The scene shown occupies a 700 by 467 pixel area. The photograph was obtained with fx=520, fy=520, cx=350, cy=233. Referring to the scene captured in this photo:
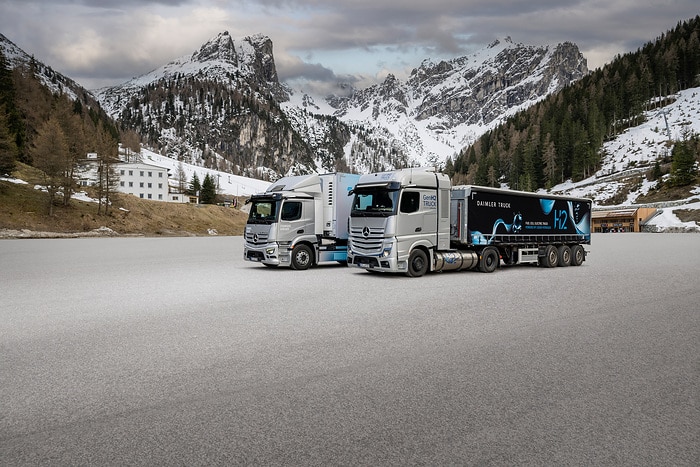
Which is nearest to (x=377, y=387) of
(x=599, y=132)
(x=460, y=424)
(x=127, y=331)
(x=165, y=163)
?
(x=460, y=424)

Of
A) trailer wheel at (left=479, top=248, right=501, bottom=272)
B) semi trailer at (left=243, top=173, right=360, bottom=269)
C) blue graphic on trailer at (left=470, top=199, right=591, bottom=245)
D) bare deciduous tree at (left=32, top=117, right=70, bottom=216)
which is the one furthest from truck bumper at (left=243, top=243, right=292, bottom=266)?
bare deciduous tree at (left=32, top=117, right=70, bottom=216)

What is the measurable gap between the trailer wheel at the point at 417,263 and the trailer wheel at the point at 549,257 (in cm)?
669

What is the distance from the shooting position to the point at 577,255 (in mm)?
22672

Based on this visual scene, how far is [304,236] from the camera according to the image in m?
20.4

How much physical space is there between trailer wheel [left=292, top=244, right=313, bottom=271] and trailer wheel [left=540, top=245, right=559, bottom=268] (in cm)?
968

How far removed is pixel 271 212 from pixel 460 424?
16.2 metres

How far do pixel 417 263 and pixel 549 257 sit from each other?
7.32m

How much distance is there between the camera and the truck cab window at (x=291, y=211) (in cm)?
1997

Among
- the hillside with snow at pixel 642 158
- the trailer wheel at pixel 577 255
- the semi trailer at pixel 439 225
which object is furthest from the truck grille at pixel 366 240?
the hillside with snow at pixel 642 158

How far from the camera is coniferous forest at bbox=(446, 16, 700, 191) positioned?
12588cm

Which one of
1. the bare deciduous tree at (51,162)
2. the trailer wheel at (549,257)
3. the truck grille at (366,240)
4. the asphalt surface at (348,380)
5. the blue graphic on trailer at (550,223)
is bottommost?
the asphalt surface at (348,380)

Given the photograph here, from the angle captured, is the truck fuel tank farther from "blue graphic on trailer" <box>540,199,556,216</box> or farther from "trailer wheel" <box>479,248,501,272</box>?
"blue graphic on trailer" <box>540,199,556,216</box>

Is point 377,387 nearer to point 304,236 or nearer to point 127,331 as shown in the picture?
Result: point 127,331

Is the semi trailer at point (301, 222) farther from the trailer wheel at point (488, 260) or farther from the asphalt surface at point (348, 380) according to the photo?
the asphalt surface at point (348, 380)
